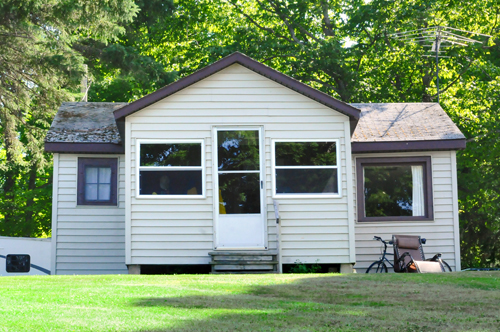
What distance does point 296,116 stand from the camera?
36.8 ft

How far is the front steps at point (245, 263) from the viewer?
10.6 metres

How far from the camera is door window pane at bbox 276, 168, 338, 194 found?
1116 centimetres

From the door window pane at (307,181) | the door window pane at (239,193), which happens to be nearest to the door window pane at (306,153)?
the door window pane at (307,181)

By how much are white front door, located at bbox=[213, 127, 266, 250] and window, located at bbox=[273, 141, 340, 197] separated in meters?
0.38

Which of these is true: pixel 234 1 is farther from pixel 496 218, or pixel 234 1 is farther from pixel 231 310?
pixel 231 310

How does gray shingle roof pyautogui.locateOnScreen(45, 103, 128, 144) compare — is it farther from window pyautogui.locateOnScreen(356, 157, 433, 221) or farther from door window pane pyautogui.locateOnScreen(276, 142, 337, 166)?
window pyautogui.locateOnScreen(356, 157, 433, 221)

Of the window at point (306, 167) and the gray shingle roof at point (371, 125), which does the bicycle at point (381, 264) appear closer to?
the window at point (306, 167)

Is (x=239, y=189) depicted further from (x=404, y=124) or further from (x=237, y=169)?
(x=404, y=124)

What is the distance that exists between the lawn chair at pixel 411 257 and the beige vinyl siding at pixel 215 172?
102 cm

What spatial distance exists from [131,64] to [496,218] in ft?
42.6

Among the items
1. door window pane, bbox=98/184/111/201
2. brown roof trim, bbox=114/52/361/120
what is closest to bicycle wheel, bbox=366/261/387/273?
brown roof trim, bbox=114/52/361/120

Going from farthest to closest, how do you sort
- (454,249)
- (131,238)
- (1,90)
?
(1,90)
(454,249)
(131,238)

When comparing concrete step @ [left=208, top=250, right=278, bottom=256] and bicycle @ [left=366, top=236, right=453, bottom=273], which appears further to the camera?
bicycle @ [left=366, top=236, right=453, bottom=273]

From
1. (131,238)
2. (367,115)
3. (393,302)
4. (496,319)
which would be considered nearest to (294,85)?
(367,115)
